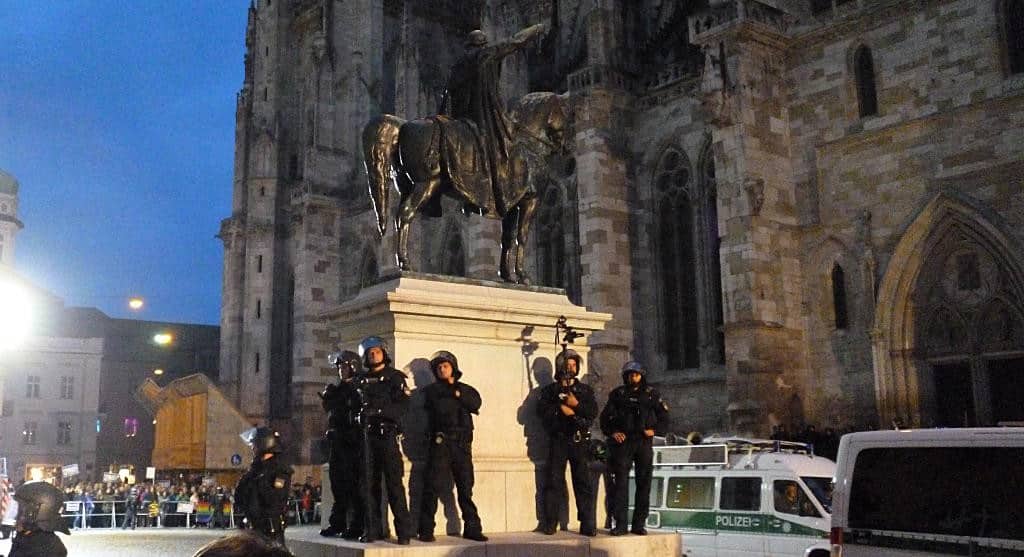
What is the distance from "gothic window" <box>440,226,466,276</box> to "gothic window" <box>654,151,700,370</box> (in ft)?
28.4

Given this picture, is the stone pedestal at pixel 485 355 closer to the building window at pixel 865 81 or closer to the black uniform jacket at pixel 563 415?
the black uniform jacket at pixel 563 415

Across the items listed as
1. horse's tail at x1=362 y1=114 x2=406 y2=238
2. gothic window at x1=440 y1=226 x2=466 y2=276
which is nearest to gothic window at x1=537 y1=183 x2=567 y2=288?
gothic window at x1=440 y1=226 x2=466 y2=276

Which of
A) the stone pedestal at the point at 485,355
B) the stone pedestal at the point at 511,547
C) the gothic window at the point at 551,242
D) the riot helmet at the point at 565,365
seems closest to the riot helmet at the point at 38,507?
the stone pedestal at the point at 511,547

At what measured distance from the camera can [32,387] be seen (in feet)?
175

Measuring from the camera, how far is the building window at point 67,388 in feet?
178

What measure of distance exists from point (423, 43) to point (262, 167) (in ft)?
26.9

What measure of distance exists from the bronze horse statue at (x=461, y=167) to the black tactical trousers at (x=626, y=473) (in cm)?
190

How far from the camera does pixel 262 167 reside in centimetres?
3912

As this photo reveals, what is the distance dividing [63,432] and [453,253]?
32.4 metres

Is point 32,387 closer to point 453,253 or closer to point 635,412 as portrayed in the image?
point 453,253

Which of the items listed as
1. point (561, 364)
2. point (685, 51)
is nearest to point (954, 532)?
point (561, 364)

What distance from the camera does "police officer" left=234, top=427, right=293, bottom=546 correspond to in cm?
775

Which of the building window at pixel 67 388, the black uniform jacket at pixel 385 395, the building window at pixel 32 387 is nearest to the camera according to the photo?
the black uniform jacket at pixel 385 395

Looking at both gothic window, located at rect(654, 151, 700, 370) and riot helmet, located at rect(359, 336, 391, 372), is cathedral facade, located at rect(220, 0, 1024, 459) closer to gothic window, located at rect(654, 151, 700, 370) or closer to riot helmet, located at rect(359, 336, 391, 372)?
gothic window, located at rect(654, 151, 700, 370)
